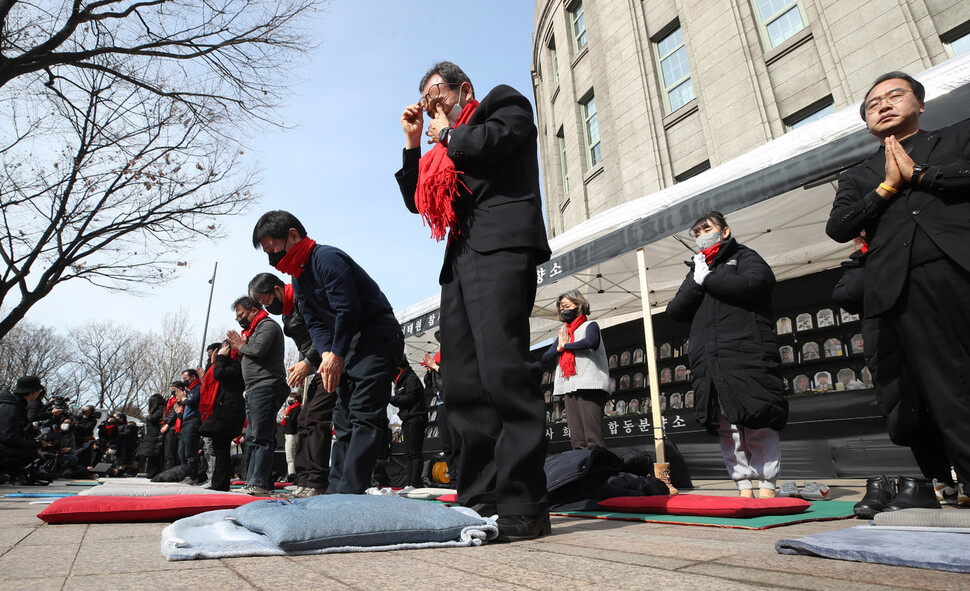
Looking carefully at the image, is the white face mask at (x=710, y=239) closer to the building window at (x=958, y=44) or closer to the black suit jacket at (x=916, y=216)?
the black suit jacket at (x=916, y=216)

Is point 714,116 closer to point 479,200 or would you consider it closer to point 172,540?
point 479,200

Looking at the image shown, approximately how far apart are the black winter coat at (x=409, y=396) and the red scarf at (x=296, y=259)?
4.10 metres

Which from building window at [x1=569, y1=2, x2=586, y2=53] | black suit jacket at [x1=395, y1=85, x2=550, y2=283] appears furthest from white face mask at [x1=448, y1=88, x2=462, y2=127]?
building window at [x1=569, y1=2, x2=586, y2=53]

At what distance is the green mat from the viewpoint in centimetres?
229

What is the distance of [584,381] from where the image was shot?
17.5ft

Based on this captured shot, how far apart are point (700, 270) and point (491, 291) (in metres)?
2.27

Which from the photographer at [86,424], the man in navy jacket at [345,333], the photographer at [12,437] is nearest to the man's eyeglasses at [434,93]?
the man in navy jacket at [345,333]

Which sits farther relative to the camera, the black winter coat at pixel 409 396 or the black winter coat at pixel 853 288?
the black winter coat at pixel 409 396

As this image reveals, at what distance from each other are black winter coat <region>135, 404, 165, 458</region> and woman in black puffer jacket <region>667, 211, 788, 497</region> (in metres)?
11.2

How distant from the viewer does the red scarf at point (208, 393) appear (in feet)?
18.4

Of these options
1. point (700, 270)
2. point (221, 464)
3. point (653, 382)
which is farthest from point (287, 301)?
point (653, 382)

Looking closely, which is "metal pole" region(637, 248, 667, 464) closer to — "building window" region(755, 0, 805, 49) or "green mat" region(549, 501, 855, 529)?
"green mat" region(549, 501, 855, 529)

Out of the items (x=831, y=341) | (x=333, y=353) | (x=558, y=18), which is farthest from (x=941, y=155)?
(x=558, y=18)

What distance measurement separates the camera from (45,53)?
29.5 feet
